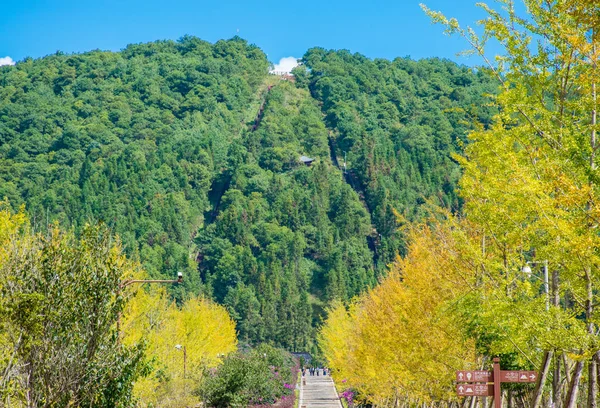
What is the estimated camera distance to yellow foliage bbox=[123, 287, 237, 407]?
91.8 ft

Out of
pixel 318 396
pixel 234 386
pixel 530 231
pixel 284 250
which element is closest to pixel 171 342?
pixel 234 386

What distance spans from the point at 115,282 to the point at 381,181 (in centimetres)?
17782

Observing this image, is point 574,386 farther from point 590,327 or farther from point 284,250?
point 284,250

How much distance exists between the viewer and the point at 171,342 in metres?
38.9

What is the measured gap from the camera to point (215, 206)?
19488cm

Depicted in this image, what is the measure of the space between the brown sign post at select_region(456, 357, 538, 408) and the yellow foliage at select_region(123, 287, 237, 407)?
985cm

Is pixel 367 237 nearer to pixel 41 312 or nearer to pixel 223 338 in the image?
pixel 223 338

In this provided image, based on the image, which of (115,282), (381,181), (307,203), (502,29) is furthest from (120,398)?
(381,181)

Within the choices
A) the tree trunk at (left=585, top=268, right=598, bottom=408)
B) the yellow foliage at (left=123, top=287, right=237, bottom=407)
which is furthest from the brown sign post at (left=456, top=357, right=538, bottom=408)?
the yellow foliage at (left=123, top=287, right=237, bottom=407)

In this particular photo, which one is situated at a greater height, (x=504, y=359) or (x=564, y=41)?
(x=564, y=41)

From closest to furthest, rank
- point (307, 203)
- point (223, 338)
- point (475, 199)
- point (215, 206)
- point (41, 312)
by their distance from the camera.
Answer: point (41, 312)
point (475, 199)
point (223, 338)
point (307, 203)
point (215, 206)

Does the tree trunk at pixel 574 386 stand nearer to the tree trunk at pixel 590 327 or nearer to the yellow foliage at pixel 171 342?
the tree trunk at pixel 590 327

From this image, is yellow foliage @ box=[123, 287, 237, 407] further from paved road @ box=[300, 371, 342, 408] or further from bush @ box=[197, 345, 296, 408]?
paved road @ box=[300, 371, 342, 408]

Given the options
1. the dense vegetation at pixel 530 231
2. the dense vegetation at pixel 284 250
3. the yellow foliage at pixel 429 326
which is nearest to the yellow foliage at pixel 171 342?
the yellow foliage at pixel 429 326
